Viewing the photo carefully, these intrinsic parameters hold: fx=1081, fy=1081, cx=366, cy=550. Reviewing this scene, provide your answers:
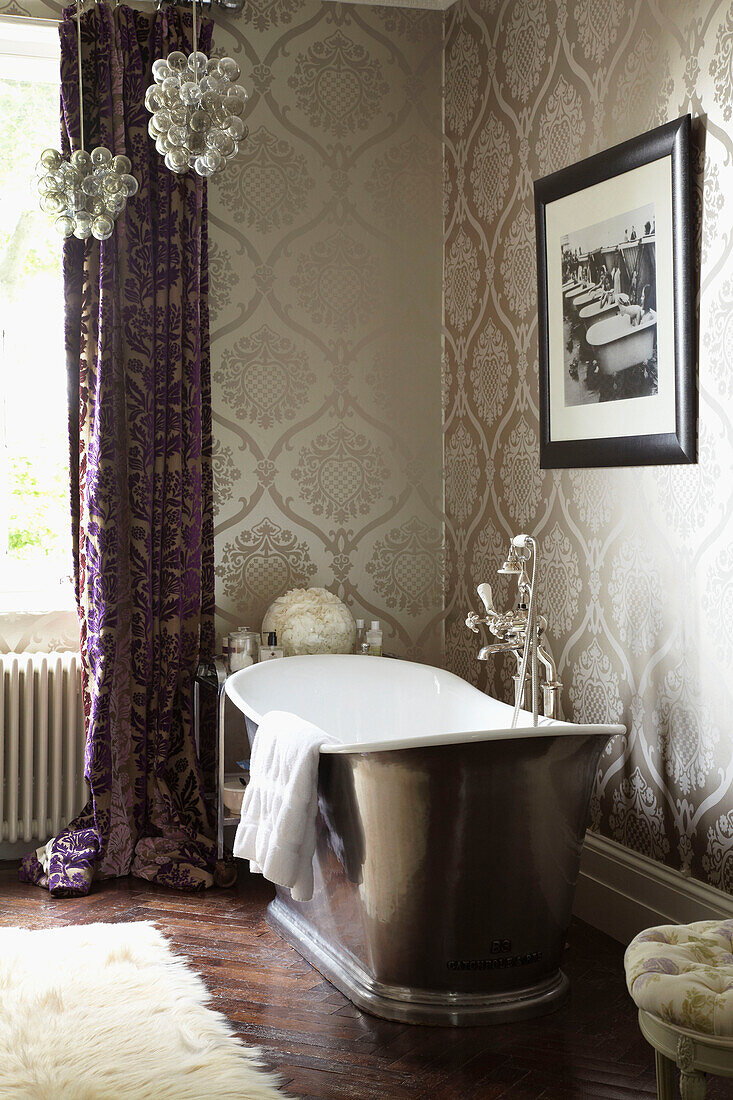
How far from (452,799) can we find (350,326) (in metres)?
2.16

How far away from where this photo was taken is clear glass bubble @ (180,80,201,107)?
2035 mm

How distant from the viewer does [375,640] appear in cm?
376

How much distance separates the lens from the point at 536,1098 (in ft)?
7.06

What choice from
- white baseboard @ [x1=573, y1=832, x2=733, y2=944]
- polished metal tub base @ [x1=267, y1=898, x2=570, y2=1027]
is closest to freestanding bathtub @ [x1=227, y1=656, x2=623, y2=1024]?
polished metal tub base @ [x1=267, y1=898, x2=570, y2=1027]

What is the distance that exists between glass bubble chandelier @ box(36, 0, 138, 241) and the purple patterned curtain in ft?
3.39

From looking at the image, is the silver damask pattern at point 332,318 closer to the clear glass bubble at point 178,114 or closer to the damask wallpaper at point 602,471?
the damask wallpaper at point 602,471

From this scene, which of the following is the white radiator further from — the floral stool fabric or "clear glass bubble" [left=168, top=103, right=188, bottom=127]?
the floral stool fabric

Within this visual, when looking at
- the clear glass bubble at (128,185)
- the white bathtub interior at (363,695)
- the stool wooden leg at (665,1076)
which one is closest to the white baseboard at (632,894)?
the white bathtub interior at (363,695)

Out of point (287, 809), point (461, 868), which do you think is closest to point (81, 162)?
point (287, 809)

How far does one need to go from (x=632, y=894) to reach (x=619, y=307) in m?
1.61

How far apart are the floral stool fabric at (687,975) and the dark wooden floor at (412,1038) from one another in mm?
466

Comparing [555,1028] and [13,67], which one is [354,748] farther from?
[13,67]

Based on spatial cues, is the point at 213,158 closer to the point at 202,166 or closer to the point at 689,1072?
the point at 202,166

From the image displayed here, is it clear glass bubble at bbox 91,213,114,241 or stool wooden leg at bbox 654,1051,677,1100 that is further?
clear glass bubble at bbox 91,213,114,241
